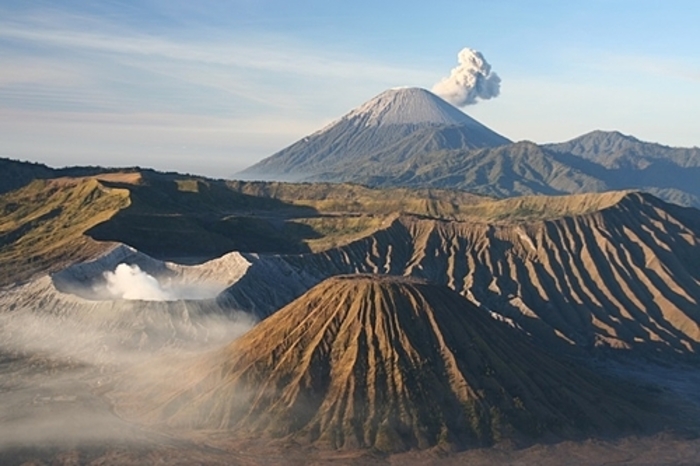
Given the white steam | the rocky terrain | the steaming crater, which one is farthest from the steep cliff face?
the white steam

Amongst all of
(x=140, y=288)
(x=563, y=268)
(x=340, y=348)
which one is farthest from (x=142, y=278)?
(x=563, y=268)

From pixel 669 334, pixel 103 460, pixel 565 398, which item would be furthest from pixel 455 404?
pixel 669 334

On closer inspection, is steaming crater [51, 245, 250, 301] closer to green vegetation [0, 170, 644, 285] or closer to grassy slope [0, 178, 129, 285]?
grassy slope [0, 178, 129, 285]

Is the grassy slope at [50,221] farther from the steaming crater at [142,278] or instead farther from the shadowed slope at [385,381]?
the shadowed slope at [385,381]

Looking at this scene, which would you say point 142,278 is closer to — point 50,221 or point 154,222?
point 154,222

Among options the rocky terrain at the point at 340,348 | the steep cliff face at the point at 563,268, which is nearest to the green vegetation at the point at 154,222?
the rocky terrain at the point at 340,348
